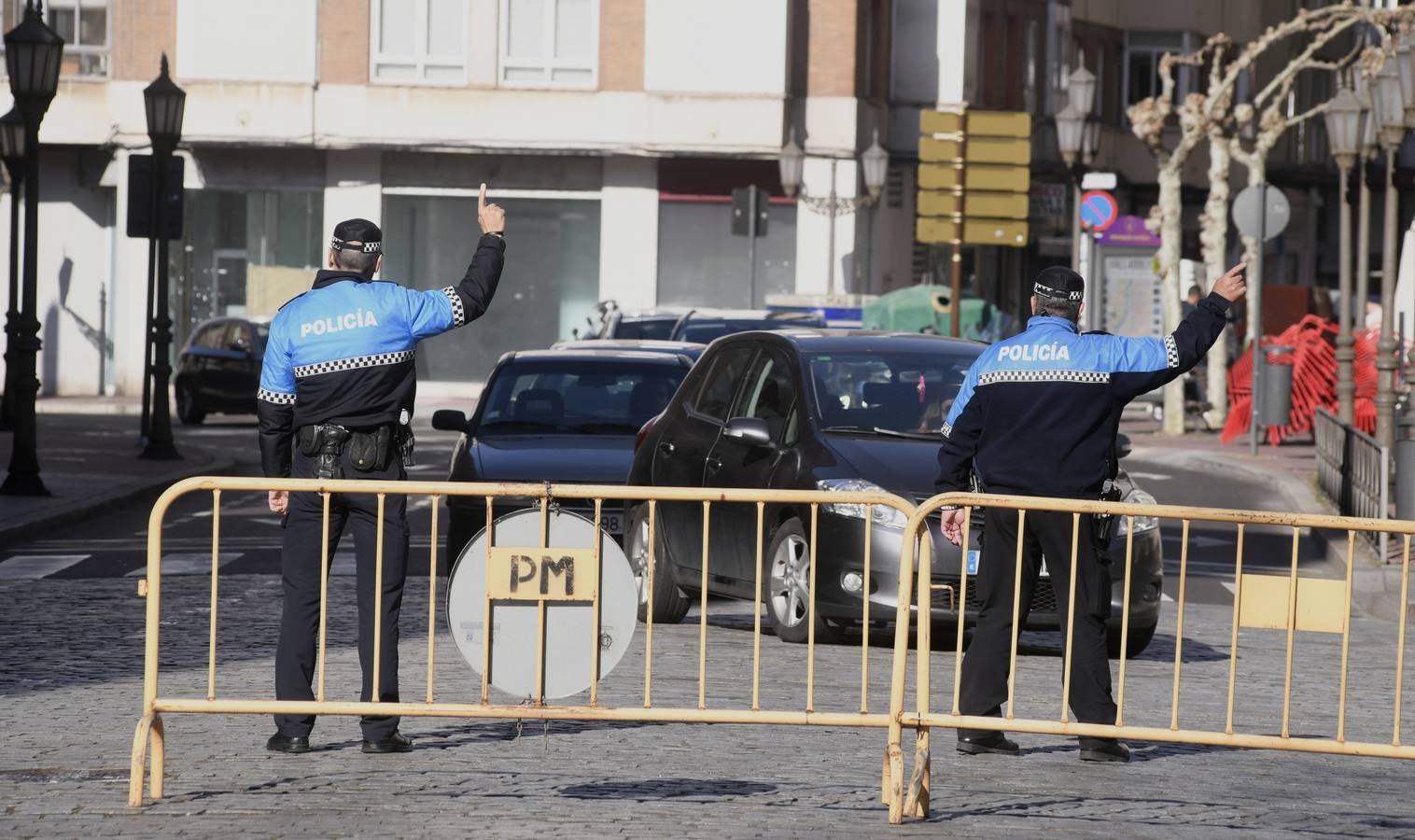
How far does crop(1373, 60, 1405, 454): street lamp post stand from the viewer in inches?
829

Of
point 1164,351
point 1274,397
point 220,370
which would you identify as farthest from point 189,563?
point 220,370

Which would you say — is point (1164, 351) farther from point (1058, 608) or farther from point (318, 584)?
point (318, 584)

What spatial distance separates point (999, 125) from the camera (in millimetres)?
26234

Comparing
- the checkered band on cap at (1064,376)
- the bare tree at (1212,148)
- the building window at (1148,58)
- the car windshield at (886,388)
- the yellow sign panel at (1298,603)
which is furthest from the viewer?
the building window at (1148,58)

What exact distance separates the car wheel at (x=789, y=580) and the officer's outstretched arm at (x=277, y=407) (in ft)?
11.3

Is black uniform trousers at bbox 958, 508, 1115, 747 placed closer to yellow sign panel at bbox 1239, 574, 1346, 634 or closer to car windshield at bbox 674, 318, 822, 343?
yellow sign panel at bbox 1239, 574, 1346, 634

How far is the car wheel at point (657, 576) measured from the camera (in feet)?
40.4

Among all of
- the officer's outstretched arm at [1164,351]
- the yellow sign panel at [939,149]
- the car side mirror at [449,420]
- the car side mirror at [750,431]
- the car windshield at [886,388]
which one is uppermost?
the yellow sign panel at [939,149]

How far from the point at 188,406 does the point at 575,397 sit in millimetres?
18929

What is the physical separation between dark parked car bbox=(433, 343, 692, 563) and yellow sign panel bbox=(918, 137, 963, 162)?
10.0 m

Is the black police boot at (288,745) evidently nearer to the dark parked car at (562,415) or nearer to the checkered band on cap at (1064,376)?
the checkered band on cap at (1064,376)

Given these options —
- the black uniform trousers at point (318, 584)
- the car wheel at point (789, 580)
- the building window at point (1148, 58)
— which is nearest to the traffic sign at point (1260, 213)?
the car wheel at point (789, 580)

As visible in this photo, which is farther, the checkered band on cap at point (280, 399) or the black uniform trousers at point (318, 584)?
the checkered band on cap at point (280, 399)

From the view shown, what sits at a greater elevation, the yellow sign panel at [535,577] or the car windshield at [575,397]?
the car windshield at [575,397]
